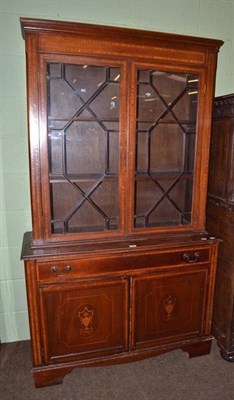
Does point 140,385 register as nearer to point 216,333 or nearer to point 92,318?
point 92,318

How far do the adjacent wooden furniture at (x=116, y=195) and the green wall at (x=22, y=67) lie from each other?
380 mm

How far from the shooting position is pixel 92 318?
175 centimetres

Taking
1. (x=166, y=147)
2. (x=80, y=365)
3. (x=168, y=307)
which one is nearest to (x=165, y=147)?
(x=166, y=147)

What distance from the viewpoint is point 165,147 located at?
6.54 feet

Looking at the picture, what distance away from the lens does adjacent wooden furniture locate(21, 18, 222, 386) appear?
1592 mm

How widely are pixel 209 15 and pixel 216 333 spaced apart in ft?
7.80

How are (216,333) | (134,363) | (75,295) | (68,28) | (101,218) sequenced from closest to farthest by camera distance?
(68,28) < (75,295) < (101,218) < (134,363) < (216,333)

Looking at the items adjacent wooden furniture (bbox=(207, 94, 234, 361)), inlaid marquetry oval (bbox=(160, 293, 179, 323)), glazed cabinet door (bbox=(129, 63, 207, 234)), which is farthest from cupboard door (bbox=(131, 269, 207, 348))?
glazed cabinet door (bbox=(129, 63, 207, 234))

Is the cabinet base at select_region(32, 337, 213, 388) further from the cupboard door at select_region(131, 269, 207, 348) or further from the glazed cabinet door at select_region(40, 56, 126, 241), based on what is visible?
the glazed cabinet door at select_region(40, 56, 126, 241)

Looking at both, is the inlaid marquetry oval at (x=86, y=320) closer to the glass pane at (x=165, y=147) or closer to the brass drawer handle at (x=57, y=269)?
the brass drawer handle at (x=57, y=269)

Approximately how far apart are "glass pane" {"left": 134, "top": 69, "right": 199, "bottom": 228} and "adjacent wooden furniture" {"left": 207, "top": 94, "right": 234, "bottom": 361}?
216mm

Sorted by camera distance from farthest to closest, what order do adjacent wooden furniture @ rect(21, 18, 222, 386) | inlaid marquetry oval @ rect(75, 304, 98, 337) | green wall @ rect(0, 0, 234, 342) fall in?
green wall @ rect(0, 0, 234, 342) → inlaid marquetry oval @ rect(75, 304, 98, 337) → adjacent wooden furniture @ rect(21, 18, 222, 386)

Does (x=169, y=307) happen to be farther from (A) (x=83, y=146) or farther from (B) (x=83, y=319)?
(A) (x=83, y=146)

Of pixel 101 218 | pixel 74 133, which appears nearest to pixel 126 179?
Result: pixel 101 218
